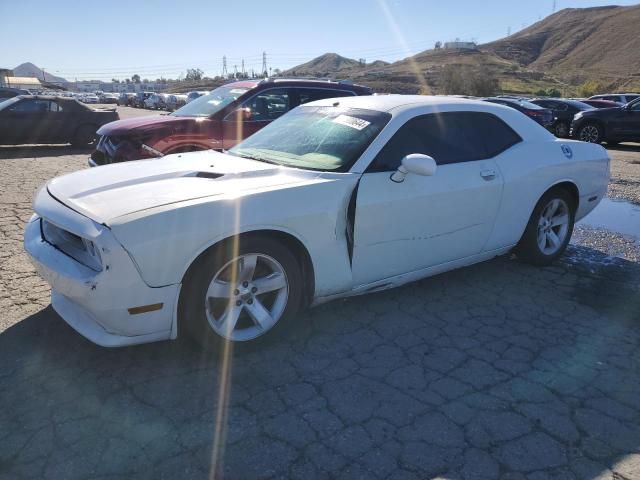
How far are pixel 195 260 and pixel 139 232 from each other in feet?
1.14

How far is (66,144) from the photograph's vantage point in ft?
49.4

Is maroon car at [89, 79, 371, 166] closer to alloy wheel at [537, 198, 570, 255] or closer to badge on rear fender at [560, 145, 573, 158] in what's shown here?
badge on rear fender at [560, 145, 573, 158]

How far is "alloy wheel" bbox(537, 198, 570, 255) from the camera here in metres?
4.77

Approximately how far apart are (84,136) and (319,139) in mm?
11946

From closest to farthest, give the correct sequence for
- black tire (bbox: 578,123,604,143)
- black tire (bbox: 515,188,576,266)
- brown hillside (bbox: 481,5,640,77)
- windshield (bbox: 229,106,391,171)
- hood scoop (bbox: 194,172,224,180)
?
1. hood scoop (bbox: 194,172,224,180)
2. windshield (bbox: 229,106,391,171)
3. black tire (bbox: 515,188,576,266)
4. black tire (bbox: 578,123,604,143)
5. brown hillside (bbox: 481,5,640,77)

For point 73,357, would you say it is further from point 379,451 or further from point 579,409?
point 579,409

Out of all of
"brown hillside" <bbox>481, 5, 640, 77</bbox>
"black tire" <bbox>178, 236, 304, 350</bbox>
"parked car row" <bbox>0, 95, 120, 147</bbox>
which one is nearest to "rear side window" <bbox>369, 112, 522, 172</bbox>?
"black tire" <bbox>178, 236, 304, 350</bbox>

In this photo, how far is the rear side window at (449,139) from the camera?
145 inches

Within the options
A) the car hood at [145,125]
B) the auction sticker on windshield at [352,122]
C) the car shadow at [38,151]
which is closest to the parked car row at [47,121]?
the car shadow at [38,151]

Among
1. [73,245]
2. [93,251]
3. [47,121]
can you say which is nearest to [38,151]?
[47,121]

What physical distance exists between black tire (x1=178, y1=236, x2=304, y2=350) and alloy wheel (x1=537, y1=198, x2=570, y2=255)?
2704 millimetres

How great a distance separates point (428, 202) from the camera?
3678mm

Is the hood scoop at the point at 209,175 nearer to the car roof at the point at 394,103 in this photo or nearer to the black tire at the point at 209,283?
the black tire at the point at 209,283

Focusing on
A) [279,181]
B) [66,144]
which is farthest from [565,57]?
[279,181]
